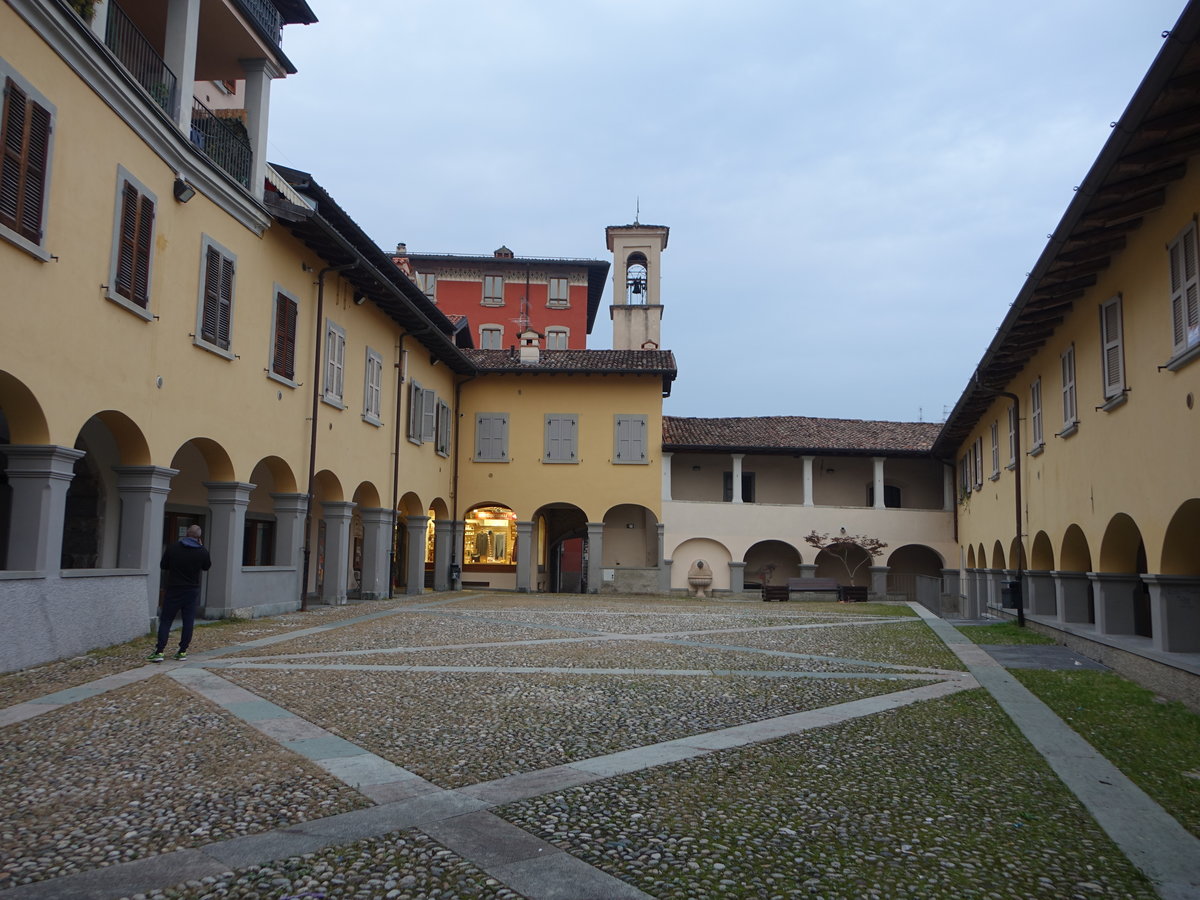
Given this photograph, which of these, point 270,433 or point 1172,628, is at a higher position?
point 270,433

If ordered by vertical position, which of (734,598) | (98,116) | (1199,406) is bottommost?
(734,598)

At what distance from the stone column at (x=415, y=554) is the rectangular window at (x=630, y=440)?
25.4 ft

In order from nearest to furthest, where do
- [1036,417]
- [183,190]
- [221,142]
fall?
[183,190] → [221,142] → [1036,417]

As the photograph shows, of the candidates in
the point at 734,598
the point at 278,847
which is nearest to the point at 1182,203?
the point at 278,847

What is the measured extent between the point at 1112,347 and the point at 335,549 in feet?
48.9

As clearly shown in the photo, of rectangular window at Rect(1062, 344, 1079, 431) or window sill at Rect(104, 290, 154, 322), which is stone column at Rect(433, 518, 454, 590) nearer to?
window sill at Rect(104, 290, 154, 322)

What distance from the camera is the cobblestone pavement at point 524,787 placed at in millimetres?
→ 3926

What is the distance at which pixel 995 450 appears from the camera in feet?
71.7

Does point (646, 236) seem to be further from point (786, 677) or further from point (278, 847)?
point (278, 847)

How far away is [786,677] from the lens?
9938 millimetres

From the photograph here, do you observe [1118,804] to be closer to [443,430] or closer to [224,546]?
[224,546]

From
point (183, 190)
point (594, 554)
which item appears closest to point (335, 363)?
point (183, 190)

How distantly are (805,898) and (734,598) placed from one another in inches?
1110

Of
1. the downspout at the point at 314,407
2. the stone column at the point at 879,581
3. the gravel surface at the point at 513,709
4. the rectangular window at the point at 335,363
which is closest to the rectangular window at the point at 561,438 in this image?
the stone column at the point at 879,581
